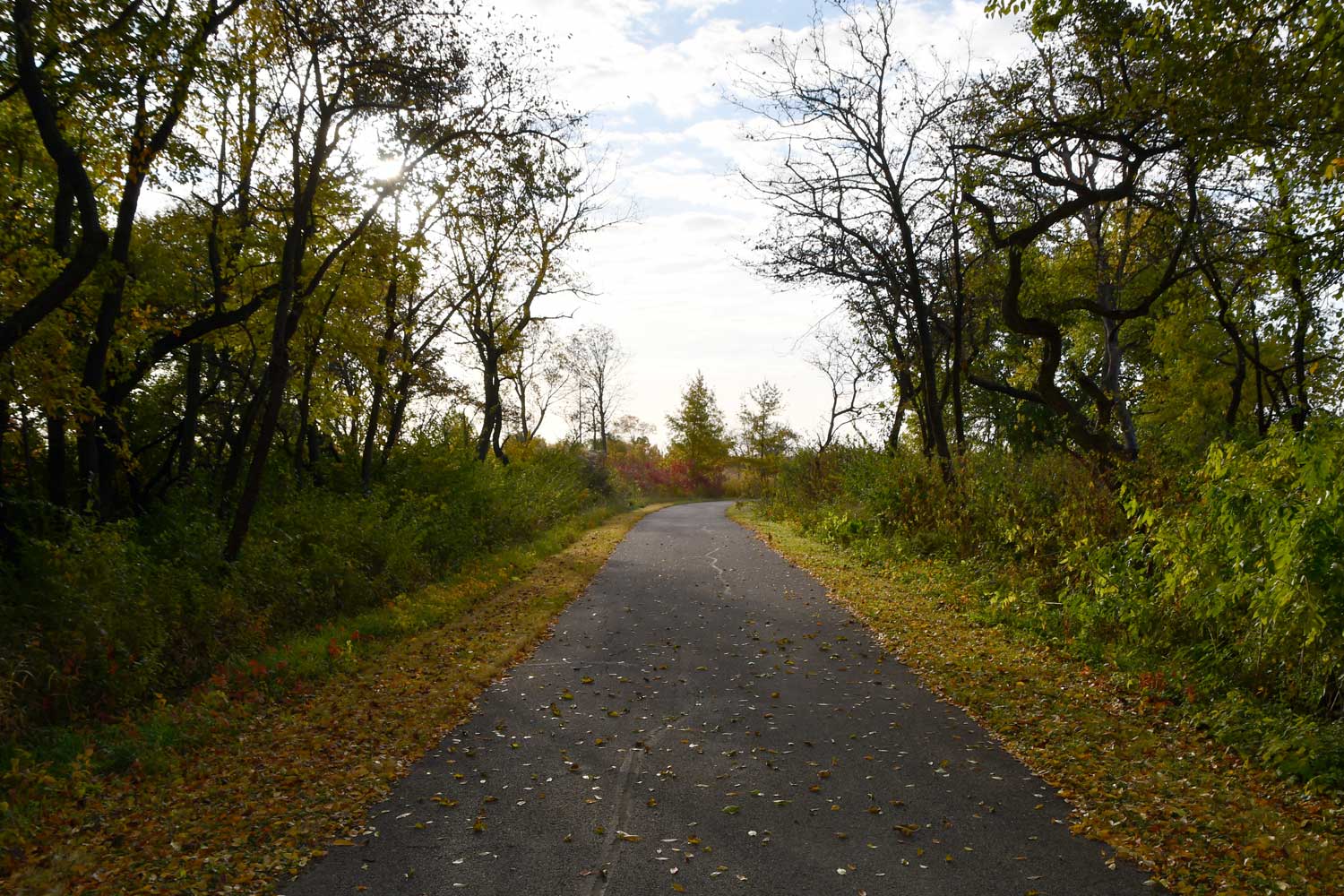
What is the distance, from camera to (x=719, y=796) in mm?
5105

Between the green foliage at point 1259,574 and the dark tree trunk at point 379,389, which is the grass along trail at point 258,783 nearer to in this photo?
the green foliage at point 1259,574

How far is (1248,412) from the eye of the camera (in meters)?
28.5

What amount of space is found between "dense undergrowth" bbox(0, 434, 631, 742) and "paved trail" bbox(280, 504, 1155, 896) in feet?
10.3

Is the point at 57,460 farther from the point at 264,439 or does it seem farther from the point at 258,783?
the point at 258,783

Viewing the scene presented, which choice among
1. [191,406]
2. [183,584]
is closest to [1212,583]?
[183,584]

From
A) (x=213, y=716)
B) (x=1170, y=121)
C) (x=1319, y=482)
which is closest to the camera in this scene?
(x=1319, y=482)

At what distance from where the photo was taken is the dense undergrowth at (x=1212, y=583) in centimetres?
548

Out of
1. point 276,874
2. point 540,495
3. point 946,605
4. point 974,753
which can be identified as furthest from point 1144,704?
point 540,495

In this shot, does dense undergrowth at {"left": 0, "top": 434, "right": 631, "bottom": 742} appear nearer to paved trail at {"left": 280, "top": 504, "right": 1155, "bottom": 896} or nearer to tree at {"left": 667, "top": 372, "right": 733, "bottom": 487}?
paved trail at {"left": 280, "top": 504, "right": 1155, "bottom": 896}

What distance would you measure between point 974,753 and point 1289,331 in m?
18.6

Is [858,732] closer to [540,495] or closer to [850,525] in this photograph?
[850,525]

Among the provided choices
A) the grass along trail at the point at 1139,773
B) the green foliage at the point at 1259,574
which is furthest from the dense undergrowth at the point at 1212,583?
the grass along trail at the point at 1139,773

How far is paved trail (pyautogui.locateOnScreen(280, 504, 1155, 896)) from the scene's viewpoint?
410cm

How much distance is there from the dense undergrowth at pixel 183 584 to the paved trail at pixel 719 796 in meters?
3.15
